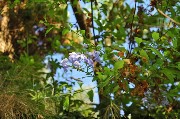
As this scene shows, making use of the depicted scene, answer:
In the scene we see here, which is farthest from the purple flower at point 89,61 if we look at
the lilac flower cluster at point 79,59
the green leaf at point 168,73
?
the green leaf at point 168,73

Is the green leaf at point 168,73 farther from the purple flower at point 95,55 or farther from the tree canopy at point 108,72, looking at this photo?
the purple flower at point 95,55

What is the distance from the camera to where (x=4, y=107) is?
2975 mm

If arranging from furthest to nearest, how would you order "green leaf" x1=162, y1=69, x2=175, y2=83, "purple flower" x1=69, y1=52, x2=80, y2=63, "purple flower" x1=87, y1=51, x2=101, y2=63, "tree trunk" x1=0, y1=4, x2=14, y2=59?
1. "tree trunk" x1=0, y1=4, x2=14, y2=59
2. "purple flower" x1=87, y1=51, x2=101, y2=63
3. "purple flower" x1=69, y1=52, x2=80, y2=63
4. "green leaf" x1=162, y1=69, x2=175, y2=83

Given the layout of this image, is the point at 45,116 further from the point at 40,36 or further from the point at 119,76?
the point at 40,36

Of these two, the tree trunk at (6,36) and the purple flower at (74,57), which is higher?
the purple flower at (74,57)

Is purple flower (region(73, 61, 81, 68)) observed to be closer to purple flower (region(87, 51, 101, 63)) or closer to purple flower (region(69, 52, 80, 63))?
purple flower (region(69, 52, 80, 63))

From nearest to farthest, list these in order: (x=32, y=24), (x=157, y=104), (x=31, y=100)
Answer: (x=31, y=100)
(x=157, y=104)
(x=32, y=24)

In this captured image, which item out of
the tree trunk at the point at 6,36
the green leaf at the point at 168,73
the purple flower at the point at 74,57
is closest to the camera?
the green leaf at the point at 168,73

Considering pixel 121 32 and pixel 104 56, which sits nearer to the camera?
pixel 104 56

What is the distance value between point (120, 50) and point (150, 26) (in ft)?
5.48

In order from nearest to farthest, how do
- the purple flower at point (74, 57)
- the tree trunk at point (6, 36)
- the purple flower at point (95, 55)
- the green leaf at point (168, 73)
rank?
1. the green leaf at point (168, 73)
2. the purple flower at point (74, 57)
3. the purple flower at point (95, 55)
4. the tree trunk at point (6, 36)

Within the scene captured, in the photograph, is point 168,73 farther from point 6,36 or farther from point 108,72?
point 6,36

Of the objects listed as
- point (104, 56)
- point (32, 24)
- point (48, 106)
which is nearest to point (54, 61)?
point (48, 106)

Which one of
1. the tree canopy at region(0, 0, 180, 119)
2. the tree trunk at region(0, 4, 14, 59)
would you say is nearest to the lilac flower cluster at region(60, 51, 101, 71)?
the tree canopy at region(0, 0, 180, 119)
